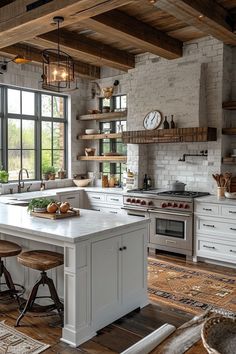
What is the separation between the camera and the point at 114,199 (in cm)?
677

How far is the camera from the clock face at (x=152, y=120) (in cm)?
631

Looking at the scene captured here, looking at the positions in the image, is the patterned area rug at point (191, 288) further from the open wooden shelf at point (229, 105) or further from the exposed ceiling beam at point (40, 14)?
the exposed ceiling beam at point (40, 14)

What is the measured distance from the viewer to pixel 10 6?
411cm

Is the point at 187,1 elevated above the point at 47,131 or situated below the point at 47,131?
above

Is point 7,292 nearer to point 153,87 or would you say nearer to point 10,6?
point 10,6

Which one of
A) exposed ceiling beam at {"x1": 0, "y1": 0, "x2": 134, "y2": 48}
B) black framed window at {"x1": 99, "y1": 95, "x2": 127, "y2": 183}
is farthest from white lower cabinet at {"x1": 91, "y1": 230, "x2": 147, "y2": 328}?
black framed window at {"x1": 99, "y1": 95, "x2": 127, "y2": 183}

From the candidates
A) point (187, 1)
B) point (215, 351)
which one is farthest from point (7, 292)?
point (187, 1)

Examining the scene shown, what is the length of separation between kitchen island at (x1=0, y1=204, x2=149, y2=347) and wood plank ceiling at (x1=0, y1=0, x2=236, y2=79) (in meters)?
2.04

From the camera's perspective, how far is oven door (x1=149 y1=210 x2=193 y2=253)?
5.64 m

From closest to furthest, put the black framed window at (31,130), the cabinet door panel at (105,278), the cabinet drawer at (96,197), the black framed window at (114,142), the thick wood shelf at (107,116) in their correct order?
the cabinet door panel at (105,278) < the black framed window at (31,130) < the cabinet drawer at (96,197) < the thick wood shelf at (107,116) < the black framed window at (114,142)

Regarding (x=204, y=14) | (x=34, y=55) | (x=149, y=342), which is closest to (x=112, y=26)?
(x=204, y=14)

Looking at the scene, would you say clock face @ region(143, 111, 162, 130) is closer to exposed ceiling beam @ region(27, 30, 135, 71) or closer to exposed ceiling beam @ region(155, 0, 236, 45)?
exposed ceiling beam @ region(27, 30, 135, 71)

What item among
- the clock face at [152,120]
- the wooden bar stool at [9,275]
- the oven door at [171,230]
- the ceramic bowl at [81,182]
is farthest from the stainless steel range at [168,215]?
the wooden bar stool at [9,275]

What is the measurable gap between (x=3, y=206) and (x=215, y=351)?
3973 mm
